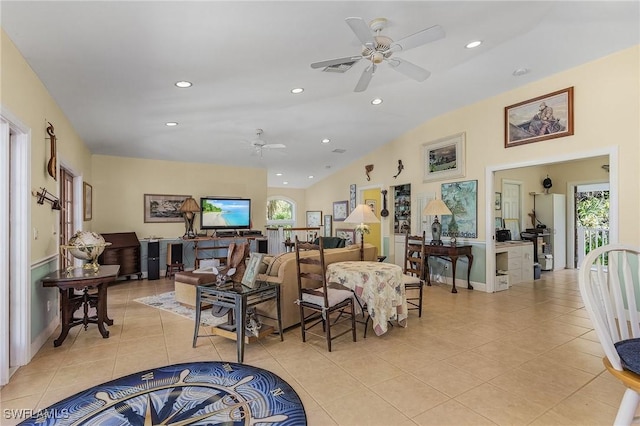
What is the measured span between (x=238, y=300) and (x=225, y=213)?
17.4ft

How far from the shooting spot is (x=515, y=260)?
6.09 metres

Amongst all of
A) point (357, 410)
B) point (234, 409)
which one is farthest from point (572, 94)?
point (234, 409)

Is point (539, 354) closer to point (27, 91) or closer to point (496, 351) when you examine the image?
point (496, 351)

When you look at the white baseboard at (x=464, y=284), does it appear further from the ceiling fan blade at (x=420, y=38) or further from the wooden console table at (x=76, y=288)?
the wooden console table at (x=76, y=288)

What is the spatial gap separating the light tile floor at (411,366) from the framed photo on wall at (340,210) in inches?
201

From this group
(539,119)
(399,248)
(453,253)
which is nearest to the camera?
(539,119)

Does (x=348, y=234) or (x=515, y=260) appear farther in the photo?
(x=348, y=234)

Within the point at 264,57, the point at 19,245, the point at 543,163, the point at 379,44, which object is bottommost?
the point at 19,245

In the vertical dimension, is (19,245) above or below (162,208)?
below

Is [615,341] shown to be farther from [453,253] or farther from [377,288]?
[453,253]

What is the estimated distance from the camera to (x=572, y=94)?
4328mm

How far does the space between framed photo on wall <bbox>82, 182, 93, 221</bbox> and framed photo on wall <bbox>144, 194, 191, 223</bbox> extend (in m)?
0.98

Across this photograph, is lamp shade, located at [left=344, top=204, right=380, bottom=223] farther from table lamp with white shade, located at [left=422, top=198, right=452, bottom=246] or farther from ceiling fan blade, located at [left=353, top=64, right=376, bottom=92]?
ceiling fan blade, located at [left=353, top=64, right=376, bottom=92]

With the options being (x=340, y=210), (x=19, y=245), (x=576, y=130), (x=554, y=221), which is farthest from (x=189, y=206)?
(x=554, y=221)
